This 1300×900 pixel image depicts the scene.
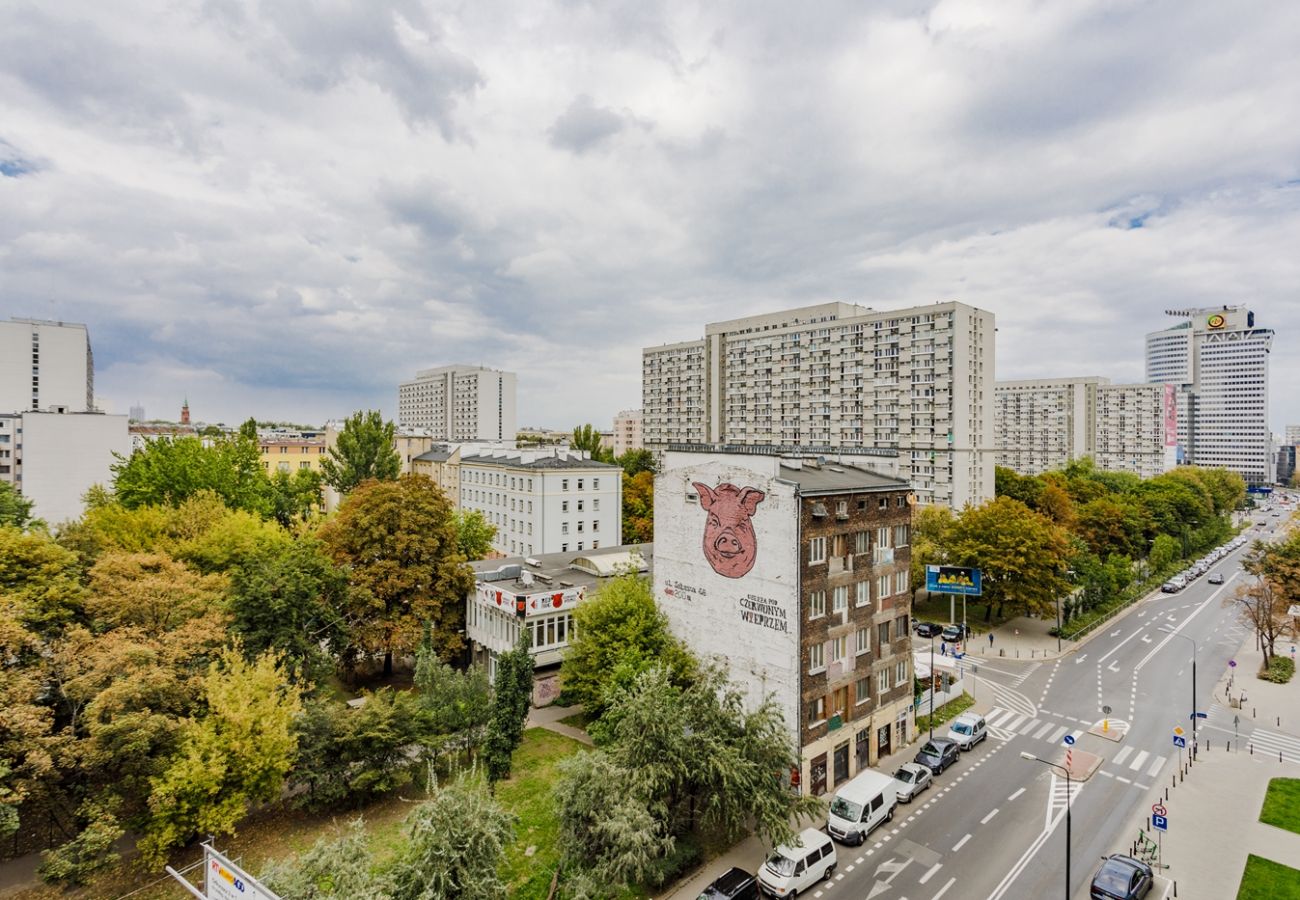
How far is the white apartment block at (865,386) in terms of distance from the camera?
244 ft

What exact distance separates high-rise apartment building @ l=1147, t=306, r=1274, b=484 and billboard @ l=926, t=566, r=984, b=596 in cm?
18541

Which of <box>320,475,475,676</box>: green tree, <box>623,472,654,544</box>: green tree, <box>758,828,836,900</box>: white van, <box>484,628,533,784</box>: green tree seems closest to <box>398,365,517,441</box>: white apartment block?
<box>623,472,654,544</box>: green tree

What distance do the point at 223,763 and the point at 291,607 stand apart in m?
12.0

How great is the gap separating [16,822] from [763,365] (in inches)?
3526

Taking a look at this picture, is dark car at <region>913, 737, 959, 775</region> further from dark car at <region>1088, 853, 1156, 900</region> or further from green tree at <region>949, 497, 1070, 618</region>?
green tree at <region>949, 497, 1070, 618</region>

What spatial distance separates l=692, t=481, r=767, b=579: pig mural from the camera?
27797 millimetres

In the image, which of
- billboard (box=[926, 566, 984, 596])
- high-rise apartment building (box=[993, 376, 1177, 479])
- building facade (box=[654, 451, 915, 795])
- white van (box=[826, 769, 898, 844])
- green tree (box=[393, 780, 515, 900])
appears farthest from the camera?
high-rise apartment building (box=[993, 376, 1177, 479])

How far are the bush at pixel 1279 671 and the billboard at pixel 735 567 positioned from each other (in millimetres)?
36864

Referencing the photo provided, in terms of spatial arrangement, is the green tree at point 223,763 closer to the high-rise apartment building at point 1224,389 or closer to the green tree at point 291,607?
the green tree at point 291,607

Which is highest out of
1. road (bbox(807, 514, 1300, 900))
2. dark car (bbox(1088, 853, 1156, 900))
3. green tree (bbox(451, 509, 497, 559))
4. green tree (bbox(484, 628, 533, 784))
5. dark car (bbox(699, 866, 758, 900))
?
green tree (bbox(451, 509, 497, 559))

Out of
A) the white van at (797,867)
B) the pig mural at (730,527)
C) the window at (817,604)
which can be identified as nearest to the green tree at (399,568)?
the pig mural at (730,527)

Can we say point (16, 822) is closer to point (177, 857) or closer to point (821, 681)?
point (177, 857)

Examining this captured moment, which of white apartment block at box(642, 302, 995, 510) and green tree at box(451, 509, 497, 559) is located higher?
white apartment block at box(642, 302, 995, 510)

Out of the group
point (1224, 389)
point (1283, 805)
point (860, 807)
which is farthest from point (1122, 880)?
point (1224, 389)
